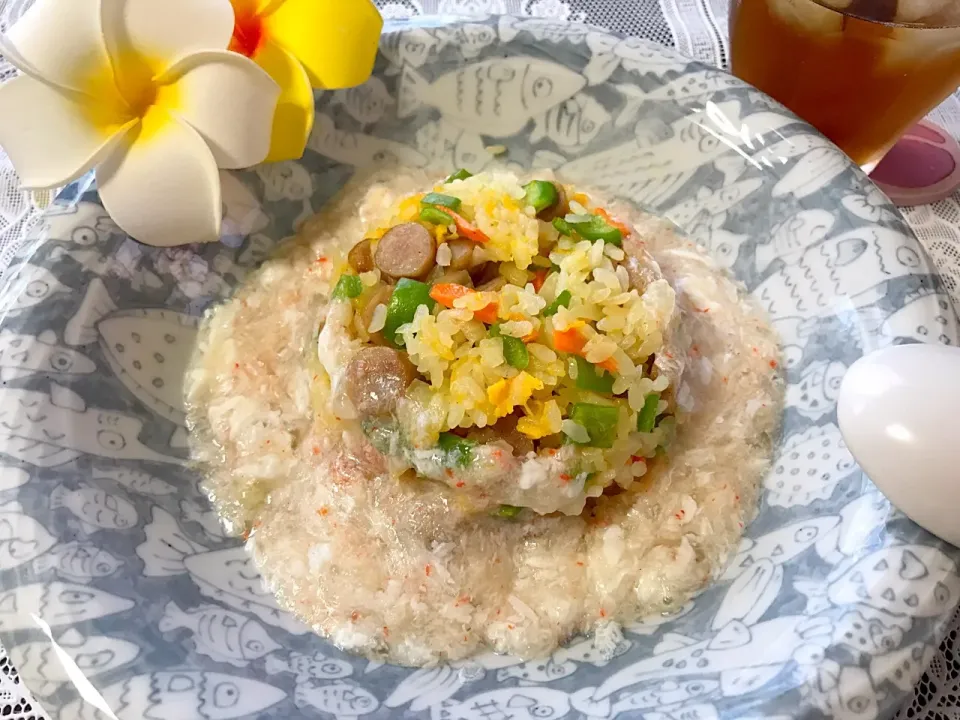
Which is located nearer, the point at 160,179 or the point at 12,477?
the point at 12,477

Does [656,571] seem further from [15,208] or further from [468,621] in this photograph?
[15,208]

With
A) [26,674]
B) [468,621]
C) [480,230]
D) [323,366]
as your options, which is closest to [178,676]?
[26,674]

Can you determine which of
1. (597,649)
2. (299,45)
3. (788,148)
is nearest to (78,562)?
(597,649)

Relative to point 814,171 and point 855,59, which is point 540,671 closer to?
point 814,171

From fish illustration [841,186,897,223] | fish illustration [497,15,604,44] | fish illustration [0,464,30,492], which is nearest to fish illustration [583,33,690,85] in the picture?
fish illustration [497,15,604,44]

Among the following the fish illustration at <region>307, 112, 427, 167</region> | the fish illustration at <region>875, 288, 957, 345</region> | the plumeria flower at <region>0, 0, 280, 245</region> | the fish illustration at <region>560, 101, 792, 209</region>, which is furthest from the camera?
the fish illustration at <region>307, 112, 427, 167</region>

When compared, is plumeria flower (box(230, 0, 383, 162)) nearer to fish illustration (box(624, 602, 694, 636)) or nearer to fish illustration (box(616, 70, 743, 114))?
fish illustration (box(616, 70, 743, 114))
